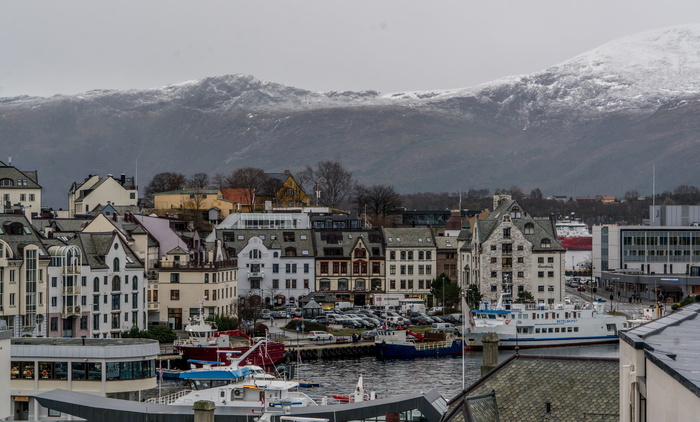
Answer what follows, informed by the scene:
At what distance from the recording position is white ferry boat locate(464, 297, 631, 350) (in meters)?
98.8

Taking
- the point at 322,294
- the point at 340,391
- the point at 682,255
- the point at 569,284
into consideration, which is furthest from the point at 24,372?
the point at 569,284

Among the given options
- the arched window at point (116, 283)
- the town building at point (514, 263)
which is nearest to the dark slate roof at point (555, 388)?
the arched window at point (116, 283)

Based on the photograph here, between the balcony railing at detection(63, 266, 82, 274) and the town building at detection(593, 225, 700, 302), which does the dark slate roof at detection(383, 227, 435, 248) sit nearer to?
the town building at detection(593, 225, 700, 302)

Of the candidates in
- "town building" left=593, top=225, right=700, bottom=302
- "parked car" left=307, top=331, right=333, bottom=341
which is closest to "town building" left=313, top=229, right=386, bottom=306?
"town building" left=593, top=225, right=700, bottom=302

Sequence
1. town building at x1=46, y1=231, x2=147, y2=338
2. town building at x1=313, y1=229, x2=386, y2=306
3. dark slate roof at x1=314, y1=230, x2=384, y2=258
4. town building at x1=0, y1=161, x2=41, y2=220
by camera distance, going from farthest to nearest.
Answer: town building at x1=0, y1=161, x2=41, y2=220, dark slate roof at x1=314, y1=230, x2=384, y2=258, town building at x1=313, y1=229, x2=386, y2=306, town building at x1=46, y1=231, x2=147, y2=338

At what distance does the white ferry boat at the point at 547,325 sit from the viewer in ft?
324

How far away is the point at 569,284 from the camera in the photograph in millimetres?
164375

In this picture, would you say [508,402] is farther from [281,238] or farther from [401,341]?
[281,238]

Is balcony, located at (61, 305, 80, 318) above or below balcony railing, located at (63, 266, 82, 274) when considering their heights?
below

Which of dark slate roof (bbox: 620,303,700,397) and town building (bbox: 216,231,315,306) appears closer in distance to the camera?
dark slate roof (bbox: 620,303,700,397)

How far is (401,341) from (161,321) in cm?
1719

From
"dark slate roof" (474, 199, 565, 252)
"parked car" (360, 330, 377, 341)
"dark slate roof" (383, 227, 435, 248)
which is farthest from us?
"dark slate roof" (383, 227, 435, 248)

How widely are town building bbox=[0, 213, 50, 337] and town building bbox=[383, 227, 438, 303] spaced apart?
54.0 metres

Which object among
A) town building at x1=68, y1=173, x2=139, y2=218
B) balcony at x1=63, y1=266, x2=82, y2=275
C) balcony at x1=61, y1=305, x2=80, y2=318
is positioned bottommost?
balcony at x1=61, y1=305, x2=80, y2=318
